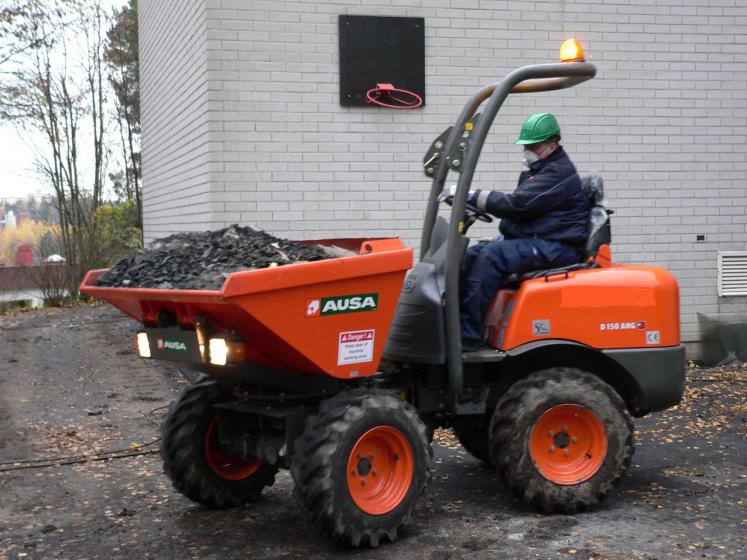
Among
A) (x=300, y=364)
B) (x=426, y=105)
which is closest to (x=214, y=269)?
(x=300, y=364)

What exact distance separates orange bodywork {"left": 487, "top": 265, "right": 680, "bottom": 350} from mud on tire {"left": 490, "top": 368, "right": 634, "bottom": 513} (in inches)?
9.5

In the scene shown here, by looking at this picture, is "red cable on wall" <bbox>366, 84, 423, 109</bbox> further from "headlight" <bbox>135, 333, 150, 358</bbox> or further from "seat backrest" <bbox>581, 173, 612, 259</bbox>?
"headlight" <bbox>135, 333, 150, 358</bbox>

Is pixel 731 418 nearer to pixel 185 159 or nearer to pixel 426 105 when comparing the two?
pixel 426 105

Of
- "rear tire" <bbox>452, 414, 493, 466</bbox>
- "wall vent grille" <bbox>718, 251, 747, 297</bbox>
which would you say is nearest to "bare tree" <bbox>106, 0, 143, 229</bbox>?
"wall vent grille" <bbox>718, 251, 747, 297</bbox>

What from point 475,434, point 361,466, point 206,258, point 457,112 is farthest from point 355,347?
point 457,112

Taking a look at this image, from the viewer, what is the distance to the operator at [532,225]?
543 cm

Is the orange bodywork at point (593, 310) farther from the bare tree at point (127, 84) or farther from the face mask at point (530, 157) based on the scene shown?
the bare tree at point (127, 84)

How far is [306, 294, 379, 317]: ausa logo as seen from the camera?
4496mm

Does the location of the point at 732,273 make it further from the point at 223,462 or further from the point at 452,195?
the point at 223,462

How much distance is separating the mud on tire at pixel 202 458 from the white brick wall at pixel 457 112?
12.3 feet

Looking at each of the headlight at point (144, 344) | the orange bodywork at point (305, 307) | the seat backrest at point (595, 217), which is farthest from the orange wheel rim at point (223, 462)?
the seat backrest at point (595, 217)

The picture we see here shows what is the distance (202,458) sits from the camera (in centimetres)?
546

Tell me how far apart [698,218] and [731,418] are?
3.03m

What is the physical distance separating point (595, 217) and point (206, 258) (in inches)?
89.6
